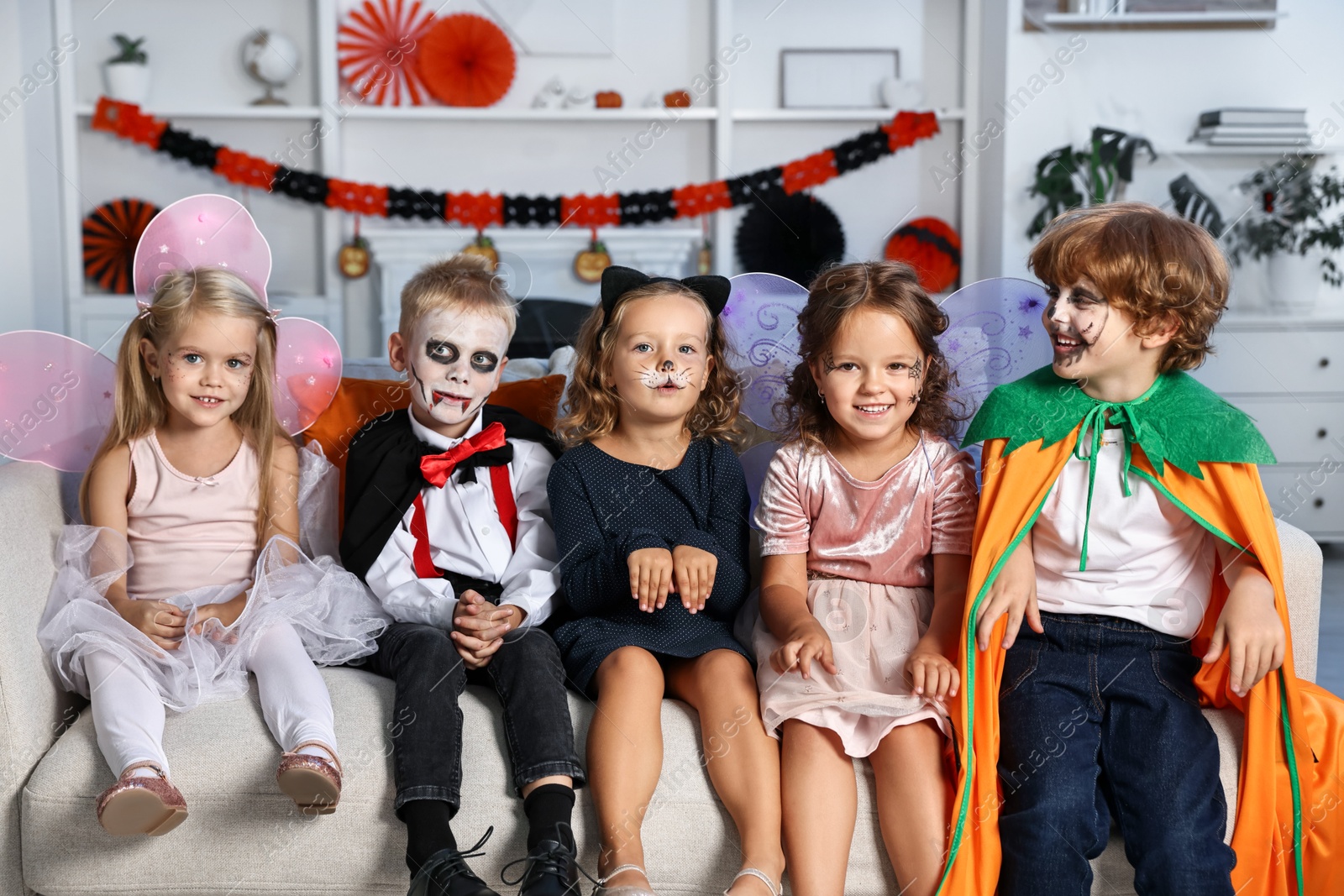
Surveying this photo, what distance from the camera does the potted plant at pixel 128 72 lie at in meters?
4.17

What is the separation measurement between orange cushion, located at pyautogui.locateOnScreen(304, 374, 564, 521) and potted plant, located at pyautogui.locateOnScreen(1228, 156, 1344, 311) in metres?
3.09

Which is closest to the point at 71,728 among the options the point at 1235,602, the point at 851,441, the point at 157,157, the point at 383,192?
the point at 851,441

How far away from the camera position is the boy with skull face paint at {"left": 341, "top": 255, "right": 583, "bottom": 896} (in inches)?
57.5

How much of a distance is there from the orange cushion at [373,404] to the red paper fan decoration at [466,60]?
278 centimetres

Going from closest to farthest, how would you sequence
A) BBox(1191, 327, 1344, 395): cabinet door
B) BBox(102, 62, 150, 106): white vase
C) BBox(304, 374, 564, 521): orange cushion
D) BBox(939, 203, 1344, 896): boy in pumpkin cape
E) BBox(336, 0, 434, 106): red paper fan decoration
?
BBox(939, 203, 1344, 896): boy in pumpkin cape, BBox(304, 374, 564, 521): orange cushion, BBox(1191, 327, 1344, 395): cabinet door, BBox(102, 62, 150, 106): white vase, BBox(336, 0, 434, 106): red paper fan decoration

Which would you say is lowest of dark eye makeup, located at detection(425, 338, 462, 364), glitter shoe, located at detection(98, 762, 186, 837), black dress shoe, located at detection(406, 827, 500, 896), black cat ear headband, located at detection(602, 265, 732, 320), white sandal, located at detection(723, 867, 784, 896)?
white sandal, located at detection(723, 867, 784, 896)

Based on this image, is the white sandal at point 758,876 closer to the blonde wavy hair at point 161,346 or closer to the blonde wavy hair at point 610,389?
the blonde wavy hair at point 610,389

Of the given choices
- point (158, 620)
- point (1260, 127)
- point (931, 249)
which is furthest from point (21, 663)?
point (1260, 127)

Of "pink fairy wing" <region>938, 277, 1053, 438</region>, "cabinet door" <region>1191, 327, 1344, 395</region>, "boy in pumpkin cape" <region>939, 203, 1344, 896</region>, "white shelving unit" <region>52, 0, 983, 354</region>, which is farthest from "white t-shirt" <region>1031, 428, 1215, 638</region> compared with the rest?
"white shelving unit" <region>52, 0, 983, 354</region>

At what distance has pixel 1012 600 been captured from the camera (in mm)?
1364

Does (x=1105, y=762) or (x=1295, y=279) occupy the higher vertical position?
(x=1295, y=279)

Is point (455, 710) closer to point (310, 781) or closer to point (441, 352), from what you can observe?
point (310, 781)

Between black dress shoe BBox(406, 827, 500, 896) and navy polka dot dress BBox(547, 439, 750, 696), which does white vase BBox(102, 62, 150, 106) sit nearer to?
navy polka dot dress BBox(547, 439, 750, 696)

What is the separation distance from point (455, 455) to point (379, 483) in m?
0.12
